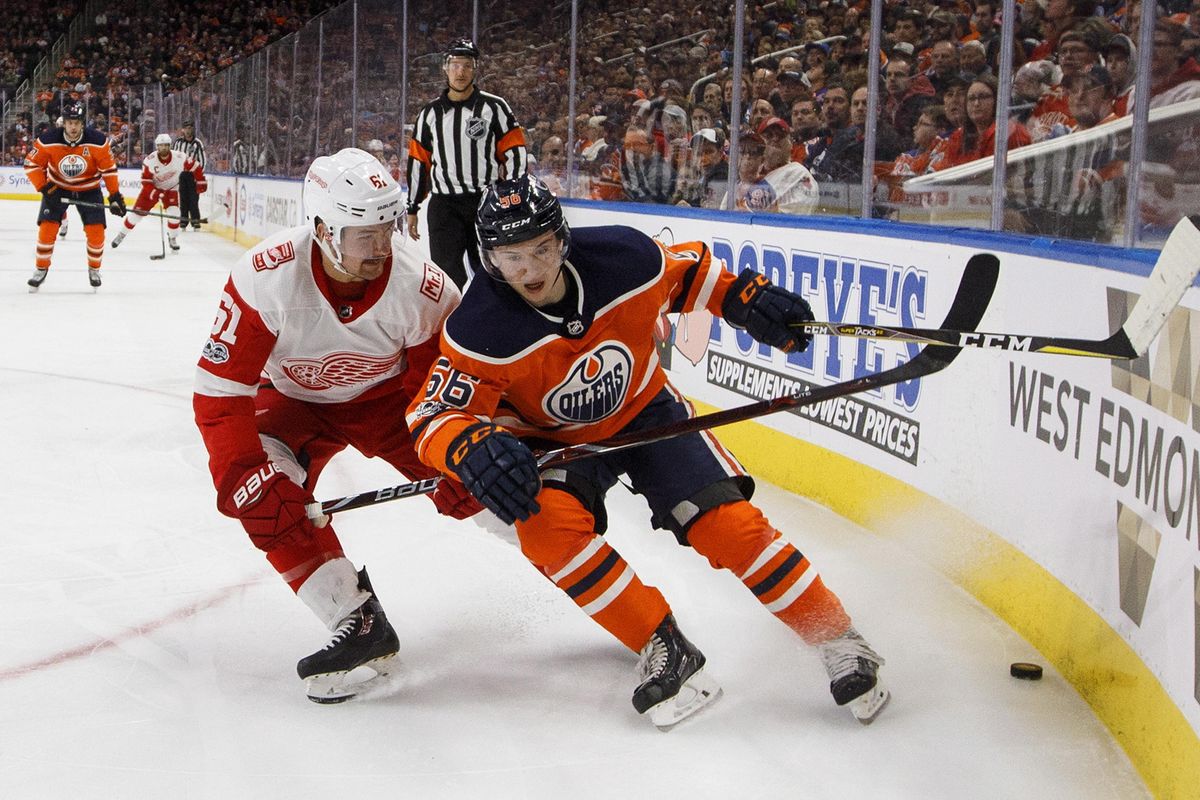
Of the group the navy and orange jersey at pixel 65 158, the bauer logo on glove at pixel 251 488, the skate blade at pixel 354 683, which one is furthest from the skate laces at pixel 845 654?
the navy and orange jersey at pixel 65 158

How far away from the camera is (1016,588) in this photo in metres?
2.69

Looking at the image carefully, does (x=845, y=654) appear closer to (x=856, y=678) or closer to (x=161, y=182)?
(x=856, y=678)

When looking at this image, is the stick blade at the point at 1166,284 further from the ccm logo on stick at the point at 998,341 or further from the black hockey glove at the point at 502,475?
the black hockey glove at the point at 502,475

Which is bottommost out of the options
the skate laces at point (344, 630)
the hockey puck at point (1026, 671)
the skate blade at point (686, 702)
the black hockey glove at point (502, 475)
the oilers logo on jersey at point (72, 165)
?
the skate blade at point (686, 702)

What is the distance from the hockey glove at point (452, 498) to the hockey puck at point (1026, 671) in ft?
3.50

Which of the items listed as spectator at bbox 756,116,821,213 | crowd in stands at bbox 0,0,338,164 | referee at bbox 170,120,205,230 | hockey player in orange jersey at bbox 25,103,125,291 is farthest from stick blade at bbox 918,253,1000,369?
crowd in stands at bbox 0,0,338,164

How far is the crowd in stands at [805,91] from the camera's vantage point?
2.64 metres

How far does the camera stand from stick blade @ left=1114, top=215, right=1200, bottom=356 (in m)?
1.84

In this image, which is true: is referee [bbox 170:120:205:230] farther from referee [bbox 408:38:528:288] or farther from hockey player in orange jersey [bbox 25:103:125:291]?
referee [bbox 408:38:528:288]

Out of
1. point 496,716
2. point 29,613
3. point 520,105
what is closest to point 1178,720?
point 496,716

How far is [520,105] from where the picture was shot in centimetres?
632

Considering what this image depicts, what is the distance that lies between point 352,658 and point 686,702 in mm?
630

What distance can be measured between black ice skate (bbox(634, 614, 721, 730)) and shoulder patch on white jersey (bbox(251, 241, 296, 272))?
98 cm

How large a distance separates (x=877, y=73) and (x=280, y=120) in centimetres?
914
